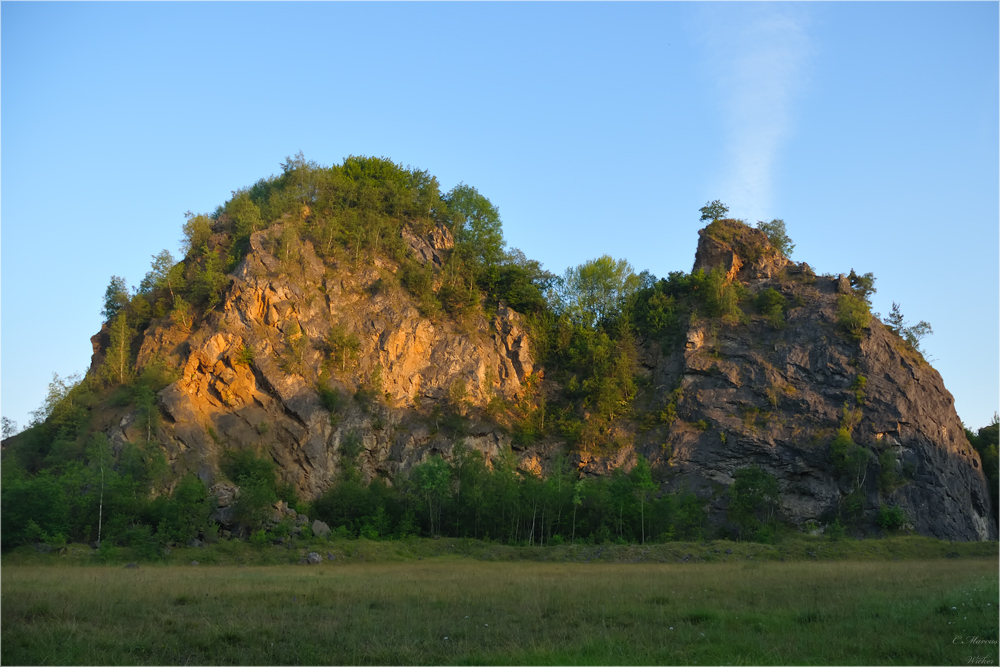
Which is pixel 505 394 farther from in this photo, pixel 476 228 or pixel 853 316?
pixel 853 316

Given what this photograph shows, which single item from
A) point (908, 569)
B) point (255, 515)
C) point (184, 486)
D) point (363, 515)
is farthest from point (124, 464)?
point (908, 569)

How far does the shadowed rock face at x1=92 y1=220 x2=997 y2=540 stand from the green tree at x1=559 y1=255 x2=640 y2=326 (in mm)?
9618

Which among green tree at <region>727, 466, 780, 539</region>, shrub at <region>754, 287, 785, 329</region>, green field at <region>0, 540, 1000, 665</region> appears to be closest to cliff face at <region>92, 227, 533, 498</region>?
green tree at <region>727, 466, 780, 539</region>

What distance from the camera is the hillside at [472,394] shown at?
55500 mm

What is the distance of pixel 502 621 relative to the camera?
16500 millimetres

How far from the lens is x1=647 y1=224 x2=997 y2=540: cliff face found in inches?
2484

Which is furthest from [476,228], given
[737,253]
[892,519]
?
[892,519]

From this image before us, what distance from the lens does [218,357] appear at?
206 feet

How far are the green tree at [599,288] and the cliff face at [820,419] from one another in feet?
37.0

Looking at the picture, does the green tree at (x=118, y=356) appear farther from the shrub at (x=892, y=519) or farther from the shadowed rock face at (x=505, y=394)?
the shrub at (x=892, y=519)

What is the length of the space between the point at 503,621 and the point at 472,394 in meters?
55.2

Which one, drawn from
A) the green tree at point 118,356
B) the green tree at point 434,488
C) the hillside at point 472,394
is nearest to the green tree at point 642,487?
the hillside at point 472,394

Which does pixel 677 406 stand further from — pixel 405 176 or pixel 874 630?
pixel 874 630

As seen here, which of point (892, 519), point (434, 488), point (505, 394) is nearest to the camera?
point (434, 488)
